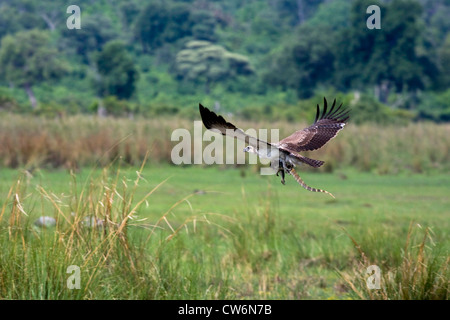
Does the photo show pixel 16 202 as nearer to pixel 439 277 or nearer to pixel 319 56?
pixel 439 277

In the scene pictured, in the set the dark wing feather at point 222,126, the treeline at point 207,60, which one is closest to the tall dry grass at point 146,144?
the dark wing feather at point 222,126

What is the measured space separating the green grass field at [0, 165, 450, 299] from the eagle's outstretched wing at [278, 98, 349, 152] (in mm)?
951

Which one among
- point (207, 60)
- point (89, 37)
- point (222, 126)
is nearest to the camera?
point (222, 126)

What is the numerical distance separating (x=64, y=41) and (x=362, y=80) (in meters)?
13.7

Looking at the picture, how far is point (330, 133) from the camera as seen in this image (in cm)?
336

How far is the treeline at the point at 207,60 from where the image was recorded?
106ft

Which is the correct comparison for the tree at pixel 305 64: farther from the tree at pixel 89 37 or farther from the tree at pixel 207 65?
the tree at pixel 89 37

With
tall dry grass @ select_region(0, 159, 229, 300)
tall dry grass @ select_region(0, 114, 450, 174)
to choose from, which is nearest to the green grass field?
tall dry grass @ select_region(0, 159, 229, 300)

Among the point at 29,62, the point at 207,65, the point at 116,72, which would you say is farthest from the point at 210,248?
the point at 207,65

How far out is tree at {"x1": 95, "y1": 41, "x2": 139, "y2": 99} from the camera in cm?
3103

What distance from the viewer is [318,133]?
3.38 meters

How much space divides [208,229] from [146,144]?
5.80 metres

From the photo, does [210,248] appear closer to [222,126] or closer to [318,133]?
[318,133]
